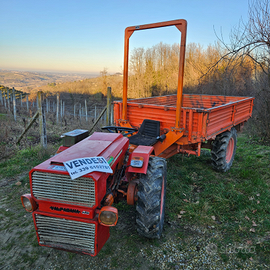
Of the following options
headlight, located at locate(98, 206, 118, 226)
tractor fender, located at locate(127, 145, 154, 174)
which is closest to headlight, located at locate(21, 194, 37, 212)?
headlight, located at locate(98, 206, 118, 226)

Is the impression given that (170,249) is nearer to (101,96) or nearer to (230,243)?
(230,243)

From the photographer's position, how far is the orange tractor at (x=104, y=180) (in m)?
2.06

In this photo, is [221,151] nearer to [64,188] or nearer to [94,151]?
[94,151]

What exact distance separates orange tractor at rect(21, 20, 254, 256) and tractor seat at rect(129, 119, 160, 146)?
18mm

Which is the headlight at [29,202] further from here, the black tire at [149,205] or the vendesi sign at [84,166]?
the black tire at [149,205]

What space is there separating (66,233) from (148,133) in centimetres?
257

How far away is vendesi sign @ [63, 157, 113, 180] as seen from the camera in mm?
1980

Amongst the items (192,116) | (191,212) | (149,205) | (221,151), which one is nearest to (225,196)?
(191,212)

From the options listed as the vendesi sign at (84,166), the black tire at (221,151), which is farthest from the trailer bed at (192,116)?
the vendesi sign at (84,166)

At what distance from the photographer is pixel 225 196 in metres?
4.00

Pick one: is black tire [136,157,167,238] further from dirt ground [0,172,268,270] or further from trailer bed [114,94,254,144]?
trailer bed [114,94,254,144]

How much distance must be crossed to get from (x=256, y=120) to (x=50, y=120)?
9434 millimetres

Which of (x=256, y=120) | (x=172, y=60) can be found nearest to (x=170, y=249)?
(x=256, y=120)

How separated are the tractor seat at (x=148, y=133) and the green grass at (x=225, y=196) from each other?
1001mm
